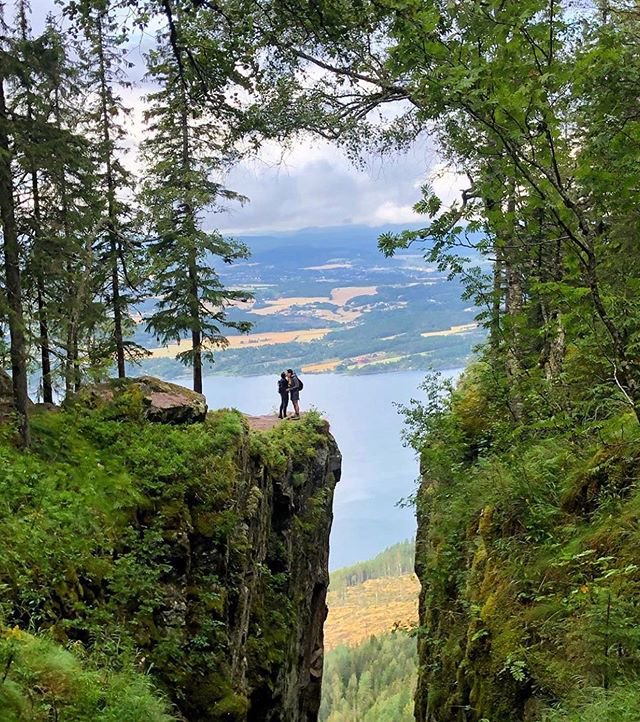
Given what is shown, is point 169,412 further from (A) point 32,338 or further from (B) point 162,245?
(B) point 162,245

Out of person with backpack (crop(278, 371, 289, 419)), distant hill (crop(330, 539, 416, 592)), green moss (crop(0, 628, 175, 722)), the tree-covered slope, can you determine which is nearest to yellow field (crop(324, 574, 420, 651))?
distant hill (crop(330, 539, 416, 592))

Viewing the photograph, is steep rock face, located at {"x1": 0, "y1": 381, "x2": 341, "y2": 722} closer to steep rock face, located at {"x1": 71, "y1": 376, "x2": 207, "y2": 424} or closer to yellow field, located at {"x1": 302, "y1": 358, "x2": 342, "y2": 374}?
steep rock face, located at {"x1": 71, "y1": 376, "x2": 207, "y2": 424}

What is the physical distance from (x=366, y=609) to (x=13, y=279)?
118m

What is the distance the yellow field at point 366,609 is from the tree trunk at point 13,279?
10143cm

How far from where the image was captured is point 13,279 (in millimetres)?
10852

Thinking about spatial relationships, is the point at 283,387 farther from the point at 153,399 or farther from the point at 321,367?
the point at 321,367

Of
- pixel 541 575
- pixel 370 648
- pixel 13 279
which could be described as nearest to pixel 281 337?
pixel 370 648

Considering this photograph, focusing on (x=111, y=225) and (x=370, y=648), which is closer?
(x=111, y=225)

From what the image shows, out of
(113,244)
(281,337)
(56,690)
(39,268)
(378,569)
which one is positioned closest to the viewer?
(56,690)

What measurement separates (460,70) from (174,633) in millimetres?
8682

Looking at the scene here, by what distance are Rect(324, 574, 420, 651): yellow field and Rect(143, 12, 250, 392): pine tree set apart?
306ft

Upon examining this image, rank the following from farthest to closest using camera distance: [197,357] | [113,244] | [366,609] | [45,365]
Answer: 1. [366,609]
2. [197,357]
3. [113,244]
4. [45,365]

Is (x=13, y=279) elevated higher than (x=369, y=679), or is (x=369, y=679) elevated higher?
(x=13, y=279)

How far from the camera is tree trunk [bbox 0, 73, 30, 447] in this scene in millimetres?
10359
